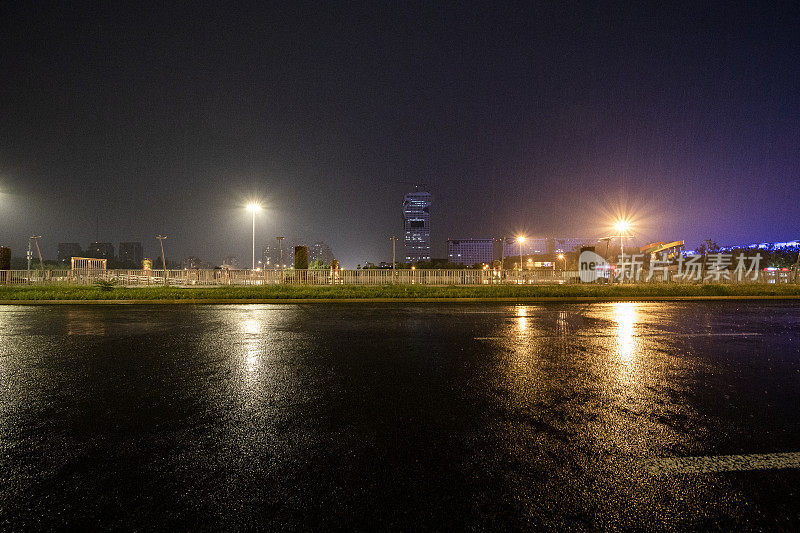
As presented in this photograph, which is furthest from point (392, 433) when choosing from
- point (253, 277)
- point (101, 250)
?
point (101, 250)

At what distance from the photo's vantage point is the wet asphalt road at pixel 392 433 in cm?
224

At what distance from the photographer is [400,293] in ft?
59.8

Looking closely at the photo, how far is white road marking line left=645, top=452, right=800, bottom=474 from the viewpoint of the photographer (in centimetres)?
267

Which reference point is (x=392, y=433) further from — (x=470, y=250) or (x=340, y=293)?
(x=470, y=250)

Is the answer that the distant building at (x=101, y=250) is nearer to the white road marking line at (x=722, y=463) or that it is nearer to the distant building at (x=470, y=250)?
the white road marking line at (x=722, y=463)

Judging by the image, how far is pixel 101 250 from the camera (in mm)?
104000

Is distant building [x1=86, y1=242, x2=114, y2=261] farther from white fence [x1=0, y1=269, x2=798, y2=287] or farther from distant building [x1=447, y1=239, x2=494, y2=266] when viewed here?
distant building [x1=447, y1=239, x2=494, y2=266]

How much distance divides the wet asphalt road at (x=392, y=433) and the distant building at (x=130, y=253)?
135 metres

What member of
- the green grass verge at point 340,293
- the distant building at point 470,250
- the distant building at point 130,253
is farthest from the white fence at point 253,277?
the distant building at point 470,250

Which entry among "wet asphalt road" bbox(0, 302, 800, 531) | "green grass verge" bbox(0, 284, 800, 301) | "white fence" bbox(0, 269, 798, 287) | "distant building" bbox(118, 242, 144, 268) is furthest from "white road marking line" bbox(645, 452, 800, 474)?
"distant building" bbox(118, 242, 144, 268)

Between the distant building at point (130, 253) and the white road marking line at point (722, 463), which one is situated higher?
the distant building at point (130, 253)

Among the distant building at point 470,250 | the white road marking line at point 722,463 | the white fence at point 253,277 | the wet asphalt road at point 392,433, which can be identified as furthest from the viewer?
the distant building at point 470,250

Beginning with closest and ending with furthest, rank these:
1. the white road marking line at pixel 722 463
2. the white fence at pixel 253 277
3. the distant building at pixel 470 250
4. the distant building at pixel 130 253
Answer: the white road marking line at pixel 722 463, the white fence at pixel 253 277, the distant building at pixel 130 253, the distant building at pixel 470 250

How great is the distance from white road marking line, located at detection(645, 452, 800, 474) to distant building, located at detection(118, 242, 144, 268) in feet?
459
